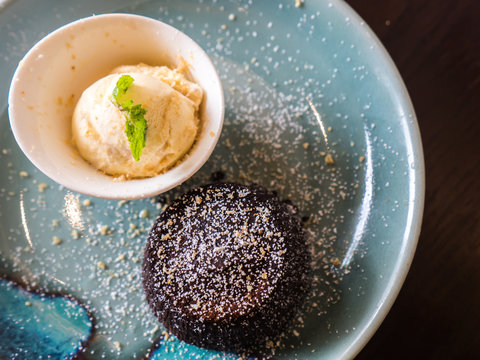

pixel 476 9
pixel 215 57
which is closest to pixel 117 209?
pixel 215 57

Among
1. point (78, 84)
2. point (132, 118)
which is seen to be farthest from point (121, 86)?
point (78, 84)

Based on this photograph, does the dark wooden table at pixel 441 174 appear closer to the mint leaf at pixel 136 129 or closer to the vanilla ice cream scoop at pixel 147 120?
the vanilla ice cream scoop at pixel 147 120

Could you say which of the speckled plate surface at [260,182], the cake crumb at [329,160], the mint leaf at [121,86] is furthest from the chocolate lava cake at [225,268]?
the mint leaf at [121,86]

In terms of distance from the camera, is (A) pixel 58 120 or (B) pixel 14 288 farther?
(B) pixel 14 288

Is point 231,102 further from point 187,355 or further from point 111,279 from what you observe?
point 187,355

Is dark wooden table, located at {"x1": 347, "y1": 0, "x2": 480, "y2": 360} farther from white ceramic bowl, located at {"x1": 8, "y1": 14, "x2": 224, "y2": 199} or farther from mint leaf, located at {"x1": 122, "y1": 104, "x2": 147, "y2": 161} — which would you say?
mint leaf, located at {"x1": 122, "y1": 104, "x2": 147, "y2": 161}

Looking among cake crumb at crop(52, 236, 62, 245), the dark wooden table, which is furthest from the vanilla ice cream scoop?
the dark wooden table
